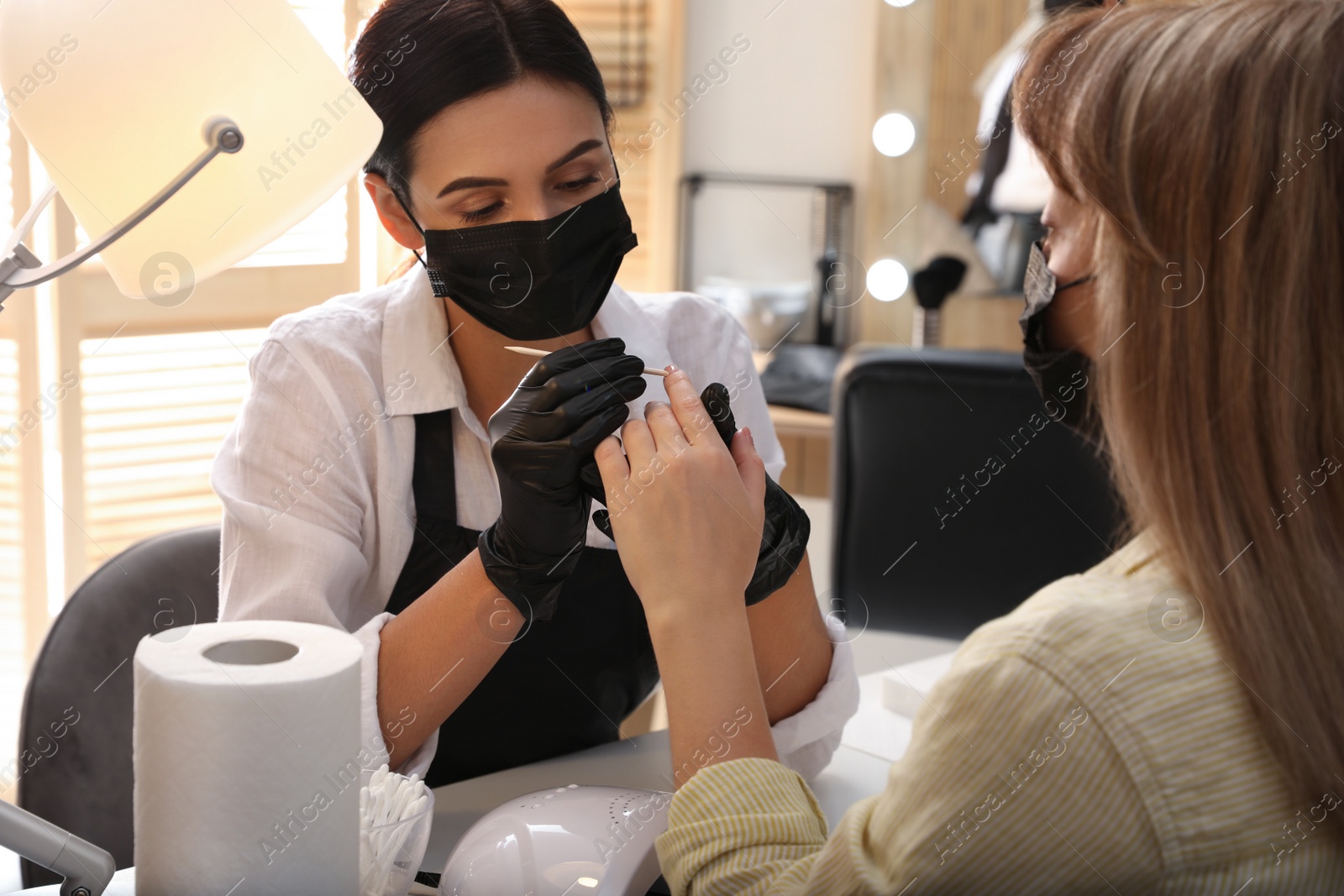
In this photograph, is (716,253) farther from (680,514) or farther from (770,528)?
(680,514)

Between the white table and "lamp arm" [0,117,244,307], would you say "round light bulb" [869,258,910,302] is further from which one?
"lamp arm" [0,117,244,307]

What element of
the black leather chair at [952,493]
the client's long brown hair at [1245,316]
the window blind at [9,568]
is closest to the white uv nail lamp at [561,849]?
the client's long brown hair at [1245,316]

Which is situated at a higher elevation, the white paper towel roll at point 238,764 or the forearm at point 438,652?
the white paper towel roll at point 238,764

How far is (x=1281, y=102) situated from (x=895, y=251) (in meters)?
2.46

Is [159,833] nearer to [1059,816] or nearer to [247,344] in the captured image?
[1059,816]

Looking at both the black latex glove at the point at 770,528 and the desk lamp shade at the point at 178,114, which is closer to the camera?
the desk lamp shade at the point at 178,114

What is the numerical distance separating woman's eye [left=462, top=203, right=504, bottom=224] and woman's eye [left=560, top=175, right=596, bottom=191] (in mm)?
73

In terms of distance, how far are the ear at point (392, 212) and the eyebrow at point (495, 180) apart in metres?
0.08

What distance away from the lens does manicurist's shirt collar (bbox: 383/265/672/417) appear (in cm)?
122

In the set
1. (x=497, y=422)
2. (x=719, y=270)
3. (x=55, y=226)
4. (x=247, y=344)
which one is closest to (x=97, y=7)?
(x=497, y=422)

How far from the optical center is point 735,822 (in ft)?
2.49

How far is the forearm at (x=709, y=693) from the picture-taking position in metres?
0.84

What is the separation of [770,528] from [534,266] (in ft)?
1.14

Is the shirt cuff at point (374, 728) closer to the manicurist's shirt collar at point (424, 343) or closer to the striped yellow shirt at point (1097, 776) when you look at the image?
the manicurist's shirt collar at point (424, 343)
